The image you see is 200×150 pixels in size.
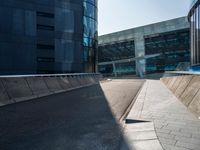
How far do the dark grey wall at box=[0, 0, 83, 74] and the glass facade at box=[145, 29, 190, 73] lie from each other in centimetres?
3323

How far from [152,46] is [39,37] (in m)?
40.7

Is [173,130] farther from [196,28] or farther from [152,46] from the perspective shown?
[152,46]

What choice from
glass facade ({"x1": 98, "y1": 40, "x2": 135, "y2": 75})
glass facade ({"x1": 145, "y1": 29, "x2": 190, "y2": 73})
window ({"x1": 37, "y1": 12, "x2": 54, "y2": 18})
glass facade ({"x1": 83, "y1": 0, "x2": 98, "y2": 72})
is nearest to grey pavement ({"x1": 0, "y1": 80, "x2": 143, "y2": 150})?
window ({"x1": 37, "y1": 12, "x2": 54, "y2": 18})

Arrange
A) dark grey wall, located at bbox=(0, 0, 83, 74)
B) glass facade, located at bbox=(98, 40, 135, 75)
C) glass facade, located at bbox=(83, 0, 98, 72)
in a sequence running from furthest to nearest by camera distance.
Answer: glass facade, located at bbox=(98, 40, 135, 75)
glass facade, located at bbox=(83, 0, 98, 72)
dark grey wall, located at bbox=(0, 0, 83, 74)

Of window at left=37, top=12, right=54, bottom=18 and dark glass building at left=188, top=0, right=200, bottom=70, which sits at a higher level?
window at left=37, top=12, right=54, bottom=18

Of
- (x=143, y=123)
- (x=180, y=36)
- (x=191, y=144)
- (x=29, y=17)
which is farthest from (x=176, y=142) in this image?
(x=180, y=36)

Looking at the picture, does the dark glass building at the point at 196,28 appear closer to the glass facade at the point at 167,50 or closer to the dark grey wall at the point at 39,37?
the dark grey wall at the point at 39,37

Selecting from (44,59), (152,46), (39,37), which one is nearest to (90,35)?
(39,37)

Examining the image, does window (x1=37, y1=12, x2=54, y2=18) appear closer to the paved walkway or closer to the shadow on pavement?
the shadow on pavement

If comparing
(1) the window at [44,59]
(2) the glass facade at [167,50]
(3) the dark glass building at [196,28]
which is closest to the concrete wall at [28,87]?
(1) the window at [44,59]

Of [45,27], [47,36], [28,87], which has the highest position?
[45,27]

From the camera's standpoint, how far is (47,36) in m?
29.3

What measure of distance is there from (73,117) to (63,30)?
25867 millimetres

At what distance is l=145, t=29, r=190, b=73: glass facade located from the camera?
179ft
